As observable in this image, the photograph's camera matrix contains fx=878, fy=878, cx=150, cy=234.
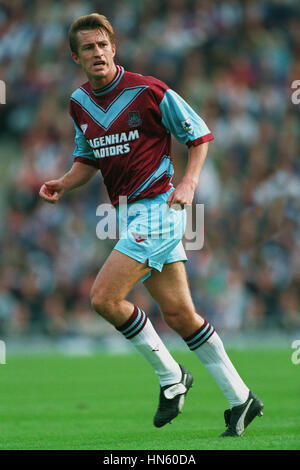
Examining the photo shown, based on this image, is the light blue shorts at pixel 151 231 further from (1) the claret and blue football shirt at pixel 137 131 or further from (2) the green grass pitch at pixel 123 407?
(2) the green grass pitch at pixel 123 407

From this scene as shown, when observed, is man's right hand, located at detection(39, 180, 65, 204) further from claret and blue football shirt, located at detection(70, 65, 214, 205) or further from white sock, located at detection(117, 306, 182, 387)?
white sock, located at detection(117, 306, 182, 387)

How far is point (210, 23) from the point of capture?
1783 centimetres

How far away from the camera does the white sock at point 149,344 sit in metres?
5.44

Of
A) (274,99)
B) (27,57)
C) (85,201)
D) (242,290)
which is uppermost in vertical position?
(27,57)

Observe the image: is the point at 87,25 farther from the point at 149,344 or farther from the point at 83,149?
the point at 149,344

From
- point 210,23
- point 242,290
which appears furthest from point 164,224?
point 210,23

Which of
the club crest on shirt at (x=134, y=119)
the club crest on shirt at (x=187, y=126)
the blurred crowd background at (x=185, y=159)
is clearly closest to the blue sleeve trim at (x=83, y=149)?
the club crest on shirt at (x=134, y=119)

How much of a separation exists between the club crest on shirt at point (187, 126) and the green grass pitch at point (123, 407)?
1.89 m

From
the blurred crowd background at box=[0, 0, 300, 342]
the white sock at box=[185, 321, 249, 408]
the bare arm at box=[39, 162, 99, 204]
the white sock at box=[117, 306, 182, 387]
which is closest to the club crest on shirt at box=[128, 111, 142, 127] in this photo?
the bare arm at box=[39, 162, 99, 204]

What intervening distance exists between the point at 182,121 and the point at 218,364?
1.55 metres

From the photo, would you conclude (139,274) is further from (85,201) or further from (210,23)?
(210,23)

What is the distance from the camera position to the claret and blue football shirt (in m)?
5.49

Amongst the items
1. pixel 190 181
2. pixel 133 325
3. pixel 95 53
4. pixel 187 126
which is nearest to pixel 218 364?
pixel 133 325

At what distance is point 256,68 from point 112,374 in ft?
27.6
